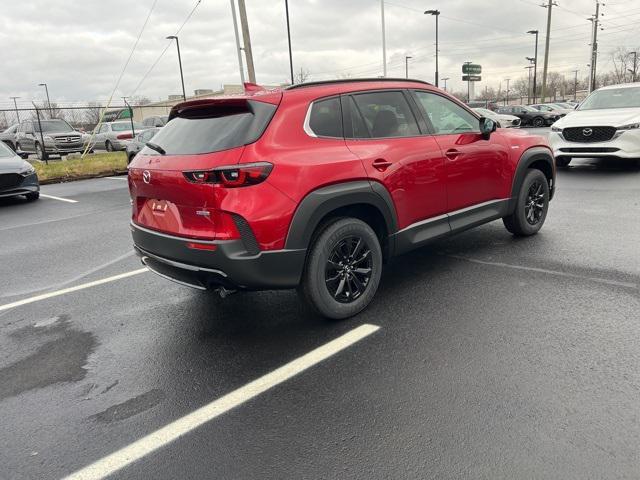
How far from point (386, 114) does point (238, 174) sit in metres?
1.56

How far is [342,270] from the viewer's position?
381cm

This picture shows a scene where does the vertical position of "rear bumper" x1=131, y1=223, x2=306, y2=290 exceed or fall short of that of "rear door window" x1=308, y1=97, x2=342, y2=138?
it falls short

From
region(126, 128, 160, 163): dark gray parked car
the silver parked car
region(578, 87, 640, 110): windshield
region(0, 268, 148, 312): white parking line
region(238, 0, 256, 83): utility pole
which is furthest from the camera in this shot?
the silver parked car

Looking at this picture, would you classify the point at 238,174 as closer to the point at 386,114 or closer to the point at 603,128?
the point at 386,114

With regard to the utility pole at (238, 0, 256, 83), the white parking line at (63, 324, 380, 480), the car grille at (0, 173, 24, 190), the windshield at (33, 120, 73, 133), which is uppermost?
the utility pole at (238, 0, 256, 83)

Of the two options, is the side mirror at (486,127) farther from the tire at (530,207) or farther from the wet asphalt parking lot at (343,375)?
the wet asphalt parking lot at (343,375)

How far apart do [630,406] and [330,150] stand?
7.83ft

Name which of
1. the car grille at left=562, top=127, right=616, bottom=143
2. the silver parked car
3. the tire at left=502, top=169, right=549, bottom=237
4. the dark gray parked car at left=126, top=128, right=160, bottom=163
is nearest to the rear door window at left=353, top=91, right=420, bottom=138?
the tire at left=502, top=169, right=549, bottom=237

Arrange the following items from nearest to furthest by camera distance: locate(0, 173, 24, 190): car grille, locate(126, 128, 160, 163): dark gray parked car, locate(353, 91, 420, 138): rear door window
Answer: locate(353, 91, 420, 138): rear door window < locate(0, 173, 24, 190): car grille < locate(126, 128, 160, 163): dark gray parked car

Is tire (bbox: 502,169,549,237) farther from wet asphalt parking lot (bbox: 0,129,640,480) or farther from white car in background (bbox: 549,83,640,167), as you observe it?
white car in background (bbox: 549,83,640,167)

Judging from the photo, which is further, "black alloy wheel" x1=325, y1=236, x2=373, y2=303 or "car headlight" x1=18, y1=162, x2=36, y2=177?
"car headlight" x1=18, y1=162, x2=36, y2=177

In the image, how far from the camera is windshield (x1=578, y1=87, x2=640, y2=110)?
1098 centimetres

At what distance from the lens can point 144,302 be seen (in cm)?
448

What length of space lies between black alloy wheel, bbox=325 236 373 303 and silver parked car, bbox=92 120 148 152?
21.0 meters
